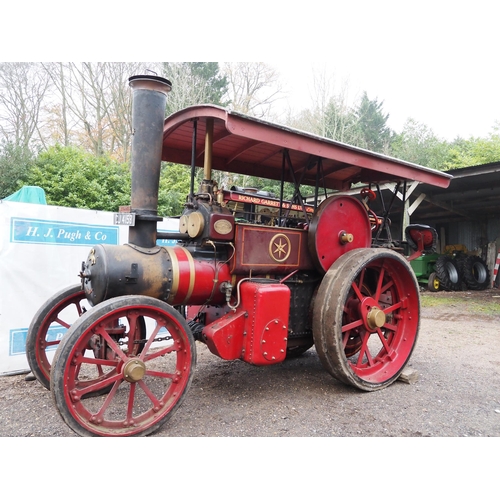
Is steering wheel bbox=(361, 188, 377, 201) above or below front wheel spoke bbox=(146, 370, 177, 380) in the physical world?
above

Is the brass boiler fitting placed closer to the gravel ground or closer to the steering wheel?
the gravel ground

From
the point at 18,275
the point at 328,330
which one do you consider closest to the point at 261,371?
the point at 328,330

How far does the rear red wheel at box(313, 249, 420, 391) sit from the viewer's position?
10.1 ft

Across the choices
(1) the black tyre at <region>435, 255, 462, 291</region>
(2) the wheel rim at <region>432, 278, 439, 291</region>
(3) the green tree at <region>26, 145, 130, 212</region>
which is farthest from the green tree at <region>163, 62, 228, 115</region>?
(2) the wheel rim at <region>432, 278, 439, 291</region>

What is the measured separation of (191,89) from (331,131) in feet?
26.7

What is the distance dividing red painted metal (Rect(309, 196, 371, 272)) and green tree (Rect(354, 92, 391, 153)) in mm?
26550

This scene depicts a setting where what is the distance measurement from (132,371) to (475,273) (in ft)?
42.3

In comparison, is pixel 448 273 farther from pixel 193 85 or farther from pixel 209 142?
pixel 193 85

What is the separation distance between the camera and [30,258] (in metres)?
3.84

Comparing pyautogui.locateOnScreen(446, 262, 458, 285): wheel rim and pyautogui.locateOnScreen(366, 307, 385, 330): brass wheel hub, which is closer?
pyautogui.locateOnScreen(366, 307, 385, 330): brass wheel hub

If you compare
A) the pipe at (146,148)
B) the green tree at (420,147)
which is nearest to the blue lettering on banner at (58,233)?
the pipe at (146,148)

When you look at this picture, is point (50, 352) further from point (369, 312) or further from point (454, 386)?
point (454, 386)

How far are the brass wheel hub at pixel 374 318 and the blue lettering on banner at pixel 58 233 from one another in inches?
110

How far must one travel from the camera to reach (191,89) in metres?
16.0
